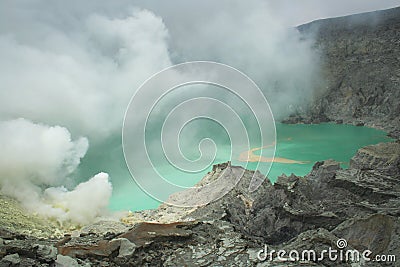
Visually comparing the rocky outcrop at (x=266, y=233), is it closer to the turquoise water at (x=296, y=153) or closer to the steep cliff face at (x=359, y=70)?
the turquoise water at (x=296, y=153)

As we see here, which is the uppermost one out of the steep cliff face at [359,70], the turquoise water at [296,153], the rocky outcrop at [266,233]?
the steep cliff face at [359,70]

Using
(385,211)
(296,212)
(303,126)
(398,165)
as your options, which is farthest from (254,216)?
(303,126)

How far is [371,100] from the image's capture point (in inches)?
1923

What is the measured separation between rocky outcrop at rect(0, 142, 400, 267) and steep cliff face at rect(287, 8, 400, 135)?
1491 inches

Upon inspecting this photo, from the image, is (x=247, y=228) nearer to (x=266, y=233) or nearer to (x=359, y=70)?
(x=266, y=233)

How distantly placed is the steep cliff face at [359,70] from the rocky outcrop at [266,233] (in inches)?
1491

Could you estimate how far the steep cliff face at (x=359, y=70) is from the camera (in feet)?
156

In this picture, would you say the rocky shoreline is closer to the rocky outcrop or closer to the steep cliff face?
the rocky outcrop

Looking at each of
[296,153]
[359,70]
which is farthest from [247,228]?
[359,70]

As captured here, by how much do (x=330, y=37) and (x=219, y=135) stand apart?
34423 mm

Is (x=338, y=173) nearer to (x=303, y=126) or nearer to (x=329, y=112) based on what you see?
(x=303, y=126)

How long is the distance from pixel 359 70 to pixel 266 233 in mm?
48862

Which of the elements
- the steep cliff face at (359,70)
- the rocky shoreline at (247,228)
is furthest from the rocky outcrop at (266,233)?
the steep cliff face at (359,70)

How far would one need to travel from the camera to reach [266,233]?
9055 mm
